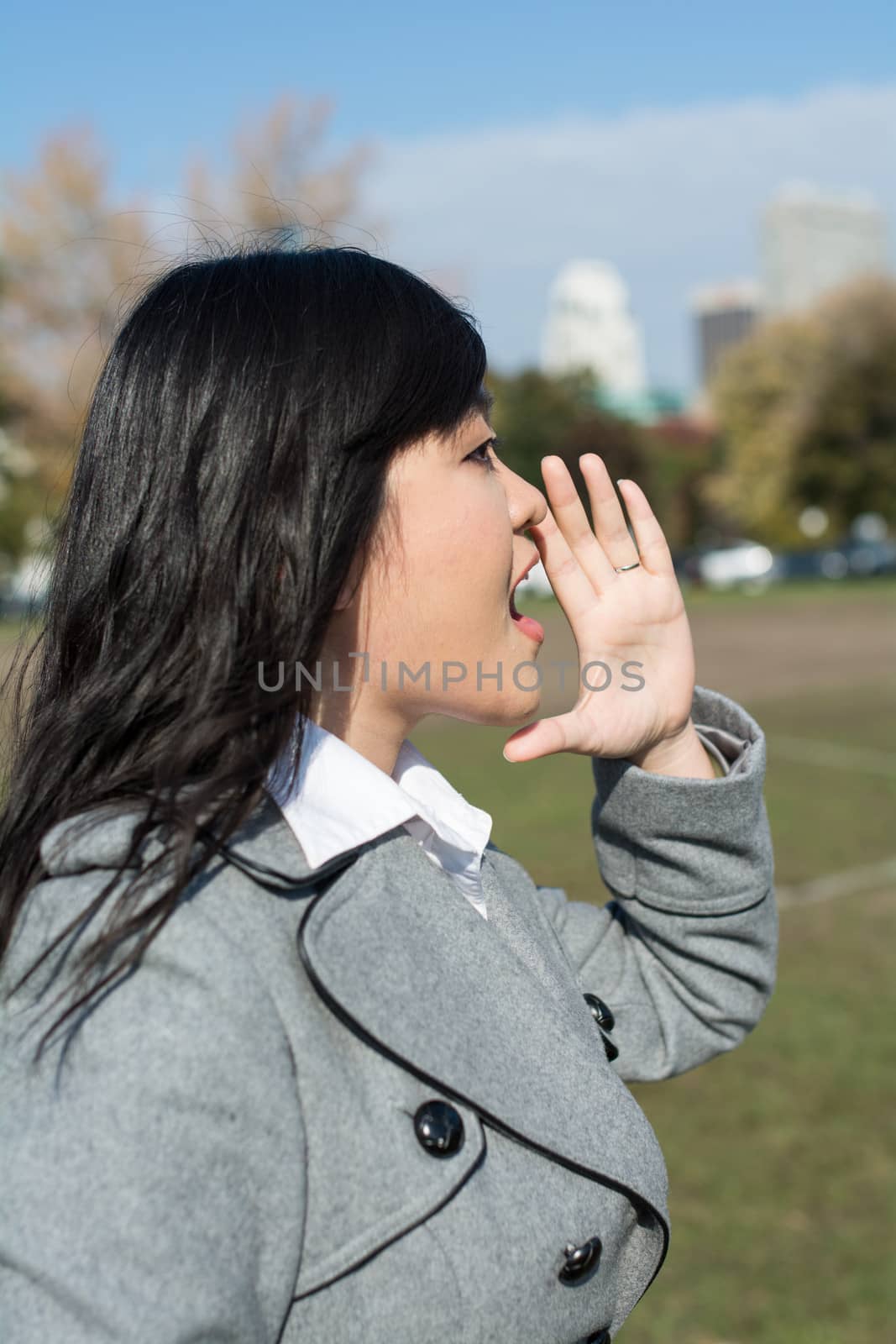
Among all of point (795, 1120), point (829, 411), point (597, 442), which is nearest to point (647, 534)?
point (795, 1120)

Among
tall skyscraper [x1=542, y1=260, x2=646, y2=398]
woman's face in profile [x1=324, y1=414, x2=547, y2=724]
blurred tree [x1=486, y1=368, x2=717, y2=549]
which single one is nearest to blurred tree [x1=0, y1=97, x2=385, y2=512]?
blurred tree [x1=486, y1=368, x2=717, y2=549]

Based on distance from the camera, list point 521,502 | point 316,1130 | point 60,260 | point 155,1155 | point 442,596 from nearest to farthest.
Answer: point 155,1155, point 316,1130, point 442,596, point 521,502, point 60,260

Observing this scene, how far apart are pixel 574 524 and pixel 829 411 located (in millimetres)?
39131

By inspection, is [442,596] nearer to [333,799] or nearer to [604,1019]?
[333,799]

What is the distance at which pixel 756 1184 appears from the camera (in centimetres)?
356

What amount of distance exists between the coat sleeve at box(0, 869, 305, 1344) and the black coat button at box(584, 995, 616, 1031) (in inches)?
23.0

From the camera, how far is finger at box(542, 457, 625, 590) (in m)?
1.69

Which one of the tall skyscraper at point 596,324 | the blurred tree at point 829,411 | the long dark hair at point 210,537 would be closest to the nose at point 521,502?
the long dark hair at point 210,537

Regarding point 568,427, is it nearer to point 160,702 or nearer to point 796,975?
point 796,975

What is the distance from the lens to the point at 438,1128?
3.90ft

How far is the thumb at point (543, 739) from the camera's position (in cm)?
156

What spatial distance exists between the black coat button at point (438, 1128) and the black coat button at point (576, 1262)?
0.58 ft

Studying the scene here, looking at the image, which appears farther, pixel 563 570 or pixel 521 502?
pixel 563 570

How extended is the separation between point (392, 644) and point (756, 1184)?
2.72 m
